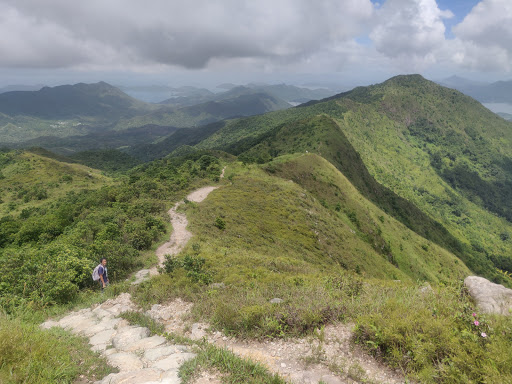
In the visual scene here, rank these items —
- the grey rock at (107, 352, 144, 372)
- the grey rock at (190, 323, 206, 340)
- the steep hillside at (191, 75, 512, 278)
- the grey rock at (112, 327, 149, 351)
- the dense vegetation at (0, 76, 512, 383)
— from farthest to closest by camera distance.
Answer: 1. the steep hillside at (191, 75, 512, 278)
2. the grey rock at (190, 323, 206, 340)
3. the grey rock at (112, 327, 149, 351)
4. the grey rock at (107, 352, 144, 372)
5. the dense vegetation at (0, 76, 512, 383)

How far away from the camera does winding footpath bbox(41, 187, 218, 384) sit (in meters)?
5.40

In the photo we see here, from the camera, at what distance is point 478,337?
209 inches

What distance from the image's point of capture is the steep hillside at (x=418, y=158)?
84375 millimetres

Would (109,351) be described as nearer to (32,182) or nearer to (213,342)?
(213,342)

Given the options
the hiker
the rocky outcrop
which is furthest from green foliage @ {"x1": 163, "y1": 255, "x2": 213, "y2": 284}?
the rocky outcrop

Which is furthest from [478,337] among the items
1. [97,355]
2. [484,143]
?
[484,143]

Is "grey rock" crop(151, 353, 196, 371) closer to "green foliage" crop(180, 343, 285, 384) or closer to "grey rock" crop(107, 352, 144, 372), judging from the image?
"green foliage" crop(180, 343, 285, 384)

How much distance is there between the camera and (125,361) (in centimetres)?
607

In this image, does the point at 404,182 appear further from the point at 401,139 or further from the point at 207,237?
the point at 207,237

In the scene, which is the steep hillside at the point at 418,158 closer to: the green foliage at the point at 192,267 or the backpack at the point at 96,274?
the green foliage at the point at 192,267

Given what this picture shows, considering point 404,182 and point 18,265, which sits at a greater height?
point 18,265

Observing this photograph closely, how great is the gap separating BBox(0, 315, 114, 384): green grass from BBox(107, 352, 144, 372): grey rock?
0.75 ft

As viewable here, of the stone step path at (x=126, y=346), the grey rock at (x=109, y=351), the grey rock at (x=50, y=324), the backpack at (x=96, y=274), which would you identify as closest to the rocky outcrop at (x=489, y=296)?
the stone step path at (x=126, y=346)

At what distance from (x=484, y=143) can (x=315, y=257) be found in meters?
246
